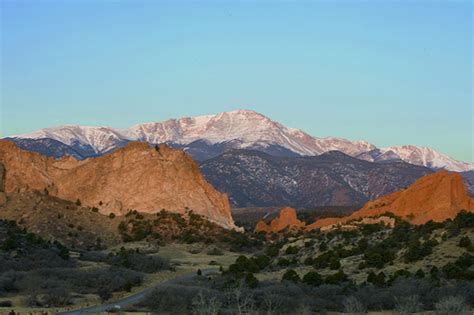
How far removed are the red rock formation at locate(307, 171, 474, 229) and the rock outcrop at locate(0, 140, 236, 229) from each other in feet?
83.1

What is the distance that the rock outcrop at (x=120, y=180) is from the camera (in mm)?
114062

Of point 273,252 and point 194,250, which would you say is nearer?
point 273,252

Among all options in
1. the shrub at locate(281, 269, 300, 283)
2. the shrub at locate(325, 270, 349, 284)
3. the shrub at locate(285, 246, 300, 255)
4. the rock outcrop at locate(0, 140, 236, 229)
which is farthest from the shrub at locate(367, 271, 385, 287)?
the rock outcrop at locate(0, 140, 236, 229)

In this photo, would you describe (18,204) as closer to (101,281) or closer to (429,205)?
(101,281)

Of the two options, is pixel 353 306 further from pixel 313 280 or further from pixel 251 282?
pixel 251 282

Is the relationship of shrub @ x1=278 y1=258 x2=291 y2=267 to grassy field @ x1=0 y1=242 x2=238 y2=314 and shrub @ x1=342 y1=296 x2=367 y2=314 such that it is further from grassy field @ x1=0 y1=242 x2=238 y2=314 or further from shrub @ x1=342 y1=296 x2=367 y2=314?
shrub @ x1=342 y1=296 x2=367 y2=314

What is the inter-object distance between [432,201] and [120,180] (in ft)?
154

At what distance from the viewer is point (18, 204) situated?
106312mm

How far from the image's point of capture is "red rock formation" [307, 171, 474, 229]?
95.2 metres

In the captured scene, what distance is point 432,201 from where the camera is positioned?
10012cm

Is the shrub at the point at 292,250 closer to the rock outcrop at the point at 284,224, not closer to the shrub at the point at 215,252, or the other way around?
the shrub at the point at 215,252

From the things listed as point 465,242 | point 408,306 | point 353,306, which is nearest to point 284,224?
point 465,242

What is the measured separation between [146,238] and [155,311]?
55.1 meters

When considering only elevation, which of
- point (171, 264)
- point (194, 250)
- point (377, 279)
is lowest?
point (377, 279)
